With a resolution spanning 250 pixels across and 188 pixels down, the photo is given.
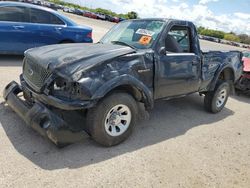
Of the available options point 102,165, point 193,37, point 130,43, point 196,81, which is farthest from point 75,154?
point 193,37

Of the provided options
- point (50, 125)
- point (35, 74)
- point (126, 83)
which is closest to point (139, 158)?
point (126, 83)

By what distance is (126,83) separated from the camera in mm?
3990

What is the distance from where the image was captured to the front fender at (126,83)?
3680 millimetres

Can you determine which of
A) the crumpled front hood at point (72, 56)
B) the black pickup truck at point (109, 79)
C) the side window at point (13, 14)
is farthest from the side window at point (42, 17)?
the crumpled front hood at point (72, 56)

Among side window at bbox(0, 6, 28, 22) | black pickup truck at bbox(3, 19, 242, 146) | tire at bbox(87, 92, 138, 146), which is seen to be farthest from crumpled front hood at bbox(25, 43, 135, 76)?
side window at bbox(0, 6, 28, 22)

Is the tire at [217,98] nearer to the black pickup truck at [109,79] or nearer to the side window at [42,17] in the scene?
the black pickup truck at [109,79]

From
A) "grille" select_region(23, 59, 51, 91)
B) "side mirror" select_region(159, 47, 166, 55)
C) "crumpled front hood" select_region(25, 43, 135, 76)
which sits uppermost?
Answer: "side mirror" select_region(159, 47, 166, 55)

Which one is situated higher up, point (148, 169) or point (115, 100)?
point (115, 100)

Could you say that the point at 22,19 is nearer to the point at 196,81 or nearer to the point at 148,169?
the point at 196,81

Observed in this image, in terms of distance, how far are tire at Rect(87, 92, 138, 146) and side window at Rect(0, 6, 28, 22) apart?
5343mm

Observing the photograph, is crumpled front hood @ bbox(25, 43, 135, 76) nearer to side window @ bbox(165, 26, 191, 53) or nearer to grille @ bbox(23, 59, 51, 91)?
grille @ bbox(23, 59, 51, 91)

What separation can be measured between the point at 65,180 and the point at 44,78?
1.40 metres

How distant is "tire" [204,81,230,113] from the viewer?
608 cm

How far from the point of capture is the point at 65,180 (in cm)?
327
